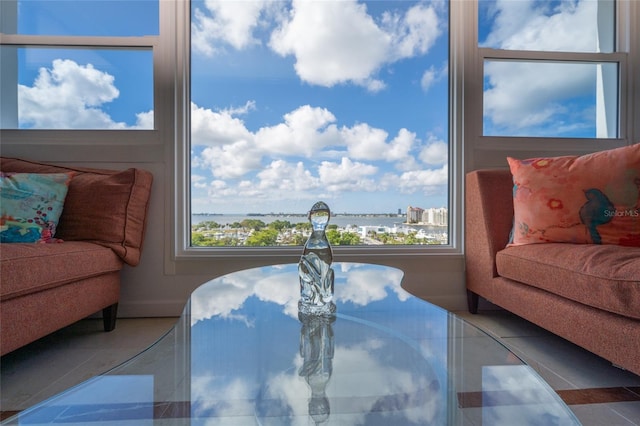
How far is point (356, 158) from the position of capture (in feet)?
7.13

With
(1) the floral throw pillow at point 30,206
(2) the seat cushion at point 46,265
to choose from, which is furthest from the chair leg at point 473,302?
(1) the floral throw pillow at point 30,206

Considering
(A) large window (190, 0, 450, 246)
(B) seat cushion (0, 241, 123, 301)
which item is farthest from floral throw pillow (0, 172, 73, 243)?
(A) large window (190, 0, 450, 246)

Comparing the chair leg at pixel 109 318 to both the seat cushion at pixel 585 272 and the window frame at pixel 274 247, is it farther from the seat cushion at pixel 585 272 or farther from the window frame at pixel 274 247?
the seat cushion at pixel 585 272

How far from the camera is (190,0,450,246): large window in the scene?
2062 mm

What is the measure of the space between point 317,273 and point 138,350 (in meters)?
1.03

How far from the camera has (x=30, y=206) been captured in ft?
4.75

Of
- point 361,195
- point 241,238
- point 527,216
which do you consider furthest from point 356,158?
point 527,216

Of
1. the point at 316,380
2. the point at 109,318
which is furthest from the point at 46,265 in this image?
the point at 316,380

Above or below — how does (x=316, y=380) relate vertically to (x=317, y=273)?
below

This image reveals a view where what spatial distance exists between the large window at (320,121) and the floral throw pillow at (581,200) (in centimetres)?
61

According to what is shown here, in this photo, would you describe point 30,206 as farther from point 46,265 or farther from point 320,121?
point 320,121

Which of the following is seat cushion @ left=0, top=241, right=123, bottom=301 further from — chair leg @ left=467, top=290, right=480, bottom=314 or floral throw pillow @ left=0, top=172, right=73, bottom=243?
chair leg @ left=467, top=290, right=480, bottom=314

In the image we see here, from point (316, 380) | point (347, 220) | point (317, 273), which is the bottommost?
point (316, 380)

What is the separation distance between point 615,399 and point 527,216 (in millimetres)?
764
